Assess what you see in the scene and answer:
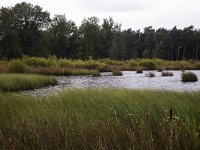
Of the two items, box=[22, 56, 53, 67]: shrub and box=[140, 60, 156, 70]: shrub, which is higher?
box=[22, 56, 53, 67]: shrub

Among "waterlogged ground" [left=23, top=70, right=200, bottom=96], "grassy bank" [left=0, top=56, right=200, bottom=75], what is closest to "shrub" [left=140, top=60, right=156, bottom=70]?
"grassy bank" [left=0, top=56, right=200, bottom=75]

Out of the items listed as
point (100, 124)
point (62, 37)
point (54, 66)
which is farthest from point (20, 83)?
point (62, 37)

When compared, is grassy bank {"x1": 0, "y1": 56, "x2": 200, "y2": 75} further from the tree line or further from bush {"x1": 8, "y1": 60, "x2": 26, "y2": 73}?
the tree line

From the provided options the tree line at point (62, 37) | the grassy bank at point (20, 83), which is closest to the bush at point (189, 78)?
the grassy bank at point (20, 83)

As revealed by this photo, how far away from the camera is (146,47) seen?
11931 cm

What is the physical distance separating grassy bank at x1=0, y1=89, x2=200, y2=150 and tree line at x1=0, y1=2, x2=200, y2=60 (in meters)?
53.2

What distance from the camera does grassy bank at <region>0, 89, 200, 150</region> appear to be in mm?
4719

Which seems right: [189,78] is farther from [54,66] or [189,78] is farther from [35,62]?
[35,62]

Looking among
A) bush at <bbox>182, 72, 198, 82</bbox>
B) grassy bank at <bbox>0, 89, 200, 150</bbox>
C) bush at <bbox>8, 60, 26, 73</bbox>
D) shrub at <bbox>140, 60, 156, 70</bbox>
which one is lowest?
shrub at <bbox>140, 60, 156, 70</bbox>

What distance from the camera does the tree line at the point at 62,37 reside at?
66.4m

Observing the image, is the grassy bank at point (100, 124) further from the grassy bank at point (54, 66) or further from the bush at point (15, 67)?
the grassy bank at point (54, 66)

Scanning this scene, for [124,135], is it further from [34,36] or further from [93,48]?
[93,48]

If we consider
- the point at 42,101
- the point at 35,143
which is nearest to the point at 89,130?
the point at 35,143

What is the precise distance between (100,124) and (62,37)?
77.6 metres
